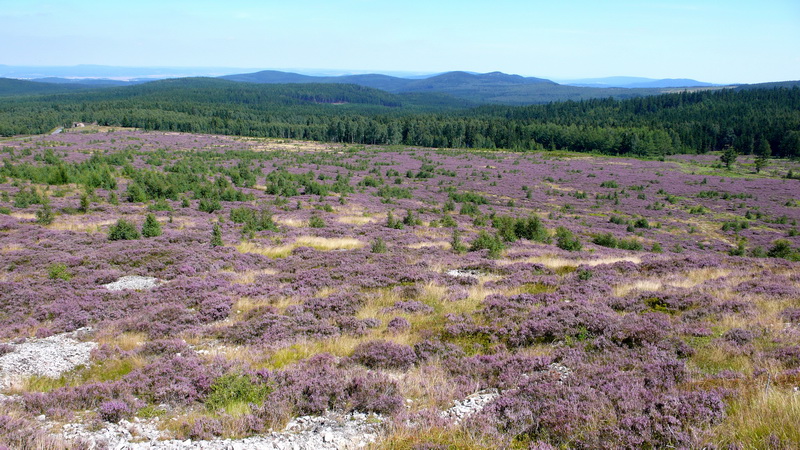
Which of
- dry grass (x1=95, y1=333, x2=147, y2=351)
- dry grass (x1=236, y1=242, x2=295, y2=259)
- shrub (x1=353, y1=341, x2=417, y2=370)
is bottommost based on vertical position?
dry grass (x1=236, y1=242, x2=295, y2=259)

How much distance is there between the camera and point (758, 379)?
6184 mm

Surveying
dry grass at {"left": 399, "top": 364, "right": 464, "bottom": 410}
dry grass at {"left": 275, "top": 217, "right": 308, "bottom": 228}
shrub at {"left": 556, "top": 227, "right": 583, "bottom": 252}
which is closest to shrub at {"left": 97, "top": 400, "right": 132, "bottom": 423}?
dry grass at {"left": 399, "top": 364, "right": 464, "bottom": 410}

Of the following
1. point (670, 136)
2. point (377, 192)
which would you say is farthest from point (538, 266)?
point (670, 136)

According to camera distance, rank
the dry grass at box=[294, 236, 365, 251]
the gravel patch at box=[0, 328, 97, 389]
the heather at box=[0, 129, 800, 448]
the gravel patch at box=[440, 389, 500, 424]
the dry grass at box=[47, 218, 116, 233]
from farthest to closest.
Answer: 1. the dry grass at box=[47, 218, 116, 233]
2. the dry grass at box=[294, 236, 365, 251]
3. the gravel patch at box=[0, 328, 97, 389]
4. the gravel patch at box=[440, 389, 500, 424]
5. the heather at box=[0, 129, 800, 448]

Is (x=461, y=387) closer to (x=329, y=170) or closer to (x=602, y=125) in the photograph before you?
(x=329, y=170)

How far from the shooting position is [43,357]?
8.75 m

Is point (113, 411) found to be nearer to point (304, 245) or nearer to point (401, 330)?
point (401, 330)

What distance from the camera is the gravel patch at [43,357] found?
812 centimetres

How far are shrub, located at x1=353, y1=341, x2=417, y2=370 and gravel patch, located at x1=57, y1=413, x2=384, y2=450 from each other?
1944 millimetres

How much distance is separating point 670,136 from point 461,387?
146 meters

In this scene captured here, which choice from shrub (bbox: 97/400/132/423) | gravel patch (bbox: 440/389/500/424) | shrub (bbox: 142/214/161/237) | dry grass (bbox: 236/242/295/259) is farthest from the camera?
shrub (bbox: 142/214/161/237)

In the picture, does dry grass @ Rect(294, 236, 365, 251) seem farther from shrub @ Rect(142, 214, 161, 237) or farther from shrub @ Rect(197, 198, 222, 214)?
shrub @ Rect(197, 198, 222, 214)

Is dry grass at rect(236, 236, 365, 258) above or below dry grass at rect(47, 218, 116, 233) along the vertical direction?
below

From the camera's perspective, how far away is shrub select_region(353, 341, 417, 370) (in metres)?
8.45
